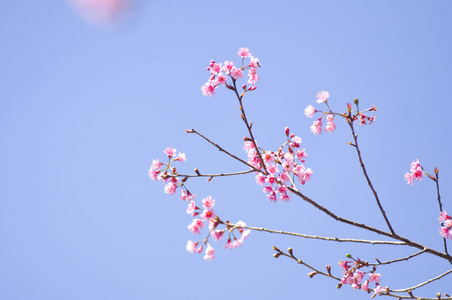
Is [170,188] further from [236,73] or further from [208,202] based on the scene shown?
[236,73]

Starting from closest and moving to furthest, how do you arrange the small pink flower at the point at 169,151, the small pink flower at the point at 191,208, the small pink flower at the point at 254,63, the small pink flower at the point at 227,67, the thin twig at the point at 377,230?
1. the thin twig at the point at 377,230
2. the small pink flower at the point at 191,208
3. the small pink flower at the point at 227,67
4. the small pink flower at the point at 254,63
5. the small pink flower at the point at 169,151

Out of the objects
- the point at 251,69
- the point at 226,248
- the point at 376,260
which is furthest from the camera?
the point at 251,69

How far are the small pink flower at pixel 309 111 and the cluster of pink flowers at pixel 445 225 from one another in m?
1.82

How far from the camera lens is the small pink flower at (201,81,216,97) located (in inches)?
175

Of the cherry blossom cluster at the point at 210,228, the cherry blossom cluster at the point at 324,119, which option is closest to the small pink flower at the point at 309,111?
the cherry blossom cluster at the point at 324,119

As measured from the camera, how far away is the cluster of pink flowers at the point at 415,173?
179 inches

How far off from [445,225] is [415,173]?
2.70 ft

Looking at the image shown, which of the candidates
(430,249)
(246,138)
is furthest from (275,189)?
(430,249)

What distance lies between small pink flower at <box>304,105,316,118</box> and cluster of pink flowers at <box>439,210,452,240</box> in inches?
71.7

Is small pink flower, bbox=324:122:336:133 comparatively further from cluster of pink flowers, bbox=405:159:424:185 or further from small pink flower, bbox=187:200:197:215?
small pink flower, bbox=187:200:197:215

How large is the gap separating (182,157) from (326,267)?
7.70ft

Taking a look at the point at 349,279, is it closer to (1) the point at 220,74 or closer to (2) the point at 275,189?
(2) the point at 275,189

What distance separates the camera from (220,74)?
4207 mm

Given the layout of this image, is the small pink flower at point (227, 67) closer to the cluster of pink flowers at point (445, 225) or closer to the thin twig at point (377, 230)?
the thin twig at point (377, 230)
